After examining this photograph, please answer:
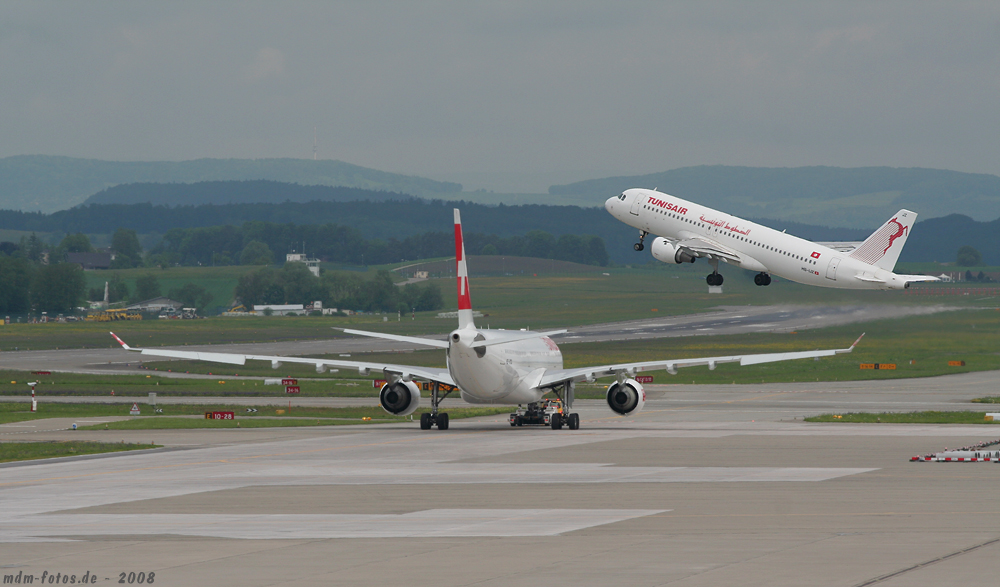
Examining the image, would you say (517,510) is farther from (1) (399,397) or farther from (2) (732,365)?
(2) (732,365)

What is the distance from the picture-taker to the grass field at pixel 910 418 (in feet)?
204

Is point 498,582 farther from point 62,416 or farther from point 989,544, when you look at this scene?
point 62,416

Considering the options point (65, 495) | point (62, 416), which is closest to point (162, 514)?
point (65, 495)

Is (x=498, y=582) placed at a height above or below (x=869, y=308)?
below

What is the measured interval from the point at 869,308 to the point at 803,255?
41635mm

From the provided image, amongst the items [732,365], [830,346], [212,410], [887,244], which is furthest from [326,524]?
[732,365]

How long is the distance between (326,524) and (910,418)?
42.5 metres

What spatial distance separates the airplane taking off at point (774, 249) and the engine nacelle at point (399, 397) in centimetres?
1445

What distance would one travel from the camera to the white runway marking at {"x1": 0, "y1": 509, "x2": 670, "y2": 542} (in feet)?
89.4

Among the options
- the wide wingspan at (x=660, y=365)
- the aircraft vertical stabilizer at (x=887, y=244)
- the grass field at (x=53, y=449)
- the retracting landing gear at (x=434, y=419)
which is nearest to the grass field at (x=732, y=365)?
the retracting landing gear at (x=434, y=419)

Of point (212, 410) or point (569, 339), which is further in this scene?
point (569, 339)

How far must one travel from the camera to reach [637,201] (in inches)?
2167

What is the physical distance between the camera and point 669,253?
49094 mm

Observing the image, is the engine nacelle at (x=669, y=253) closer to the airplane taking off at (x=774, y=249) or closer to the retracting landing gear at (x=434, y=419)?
the airplane taking off at (x=774, y=249)
